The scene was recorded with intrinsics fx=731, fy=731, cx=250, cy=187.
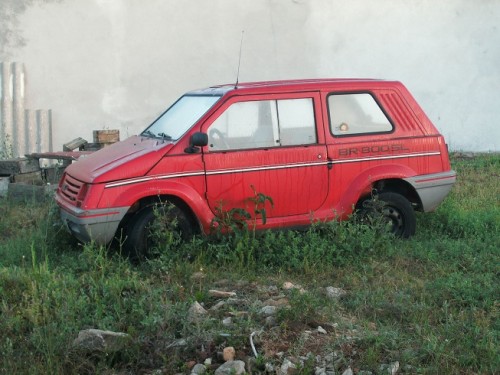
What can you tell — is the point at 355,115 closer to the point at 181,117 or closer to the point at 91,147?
the point at 181,117

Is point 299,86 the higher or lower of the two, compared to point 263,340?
higher

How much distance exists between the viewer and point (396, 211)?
7.55 meters

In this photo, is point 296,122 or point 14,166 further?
point 14,166

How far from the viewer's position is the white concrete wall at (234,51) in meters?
11.1

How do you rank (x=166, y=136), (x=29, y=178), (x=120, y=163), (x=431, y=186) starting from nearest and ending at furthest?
1. (x=120, y=163)
2. (x=166, y=136)
3. (x=431, y=186)
4. (x=29, y=178)

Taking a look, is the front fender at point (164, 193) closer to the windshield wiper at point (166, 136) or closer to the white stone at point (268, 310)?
the windshield wiper at point (166, 136)

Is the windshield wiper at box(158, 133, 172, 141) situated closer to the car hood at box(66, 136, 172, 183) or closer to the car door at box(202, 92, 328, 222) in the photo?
the car hood at box(66, 136, 172, 183)

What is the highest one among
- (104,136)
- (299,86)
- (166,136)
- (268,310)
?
(104,136)

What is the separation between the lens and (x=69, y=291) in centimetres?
546

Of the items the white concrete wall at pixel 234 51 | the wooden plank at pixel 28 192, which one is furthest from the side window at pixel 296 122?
the white concrete wall at pixel 234 51

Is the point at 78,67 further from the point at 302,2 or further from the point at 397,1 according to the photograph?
the point at 397,1

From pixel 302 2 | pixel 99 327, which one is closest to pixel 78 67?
pixel 302 2

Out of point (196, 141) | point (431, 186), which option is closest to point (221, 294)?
point (196, 141)

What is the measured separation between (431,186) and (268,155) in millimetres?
1809
